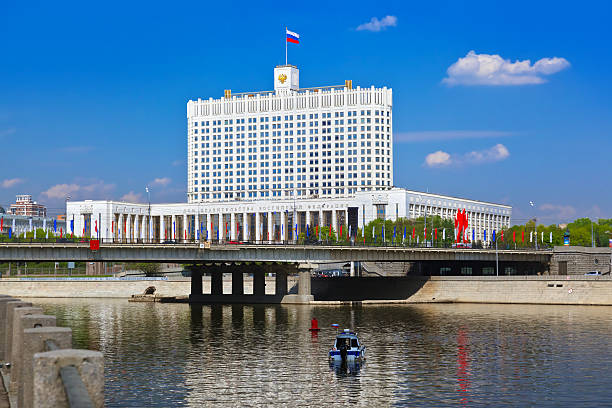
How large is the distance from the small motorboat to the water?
116 centimetres

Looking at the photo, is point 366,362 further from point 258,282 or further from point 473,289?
point 258,282

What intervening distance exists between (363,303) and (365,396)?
3484 inches

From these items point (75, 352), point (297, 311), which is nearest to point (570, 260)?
point (297, 311)

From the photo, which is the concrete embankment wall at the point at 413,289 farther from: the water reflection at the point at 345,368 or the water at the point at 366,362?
the water reflection at the point at 345,368

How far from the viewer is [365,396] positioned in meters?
46.8

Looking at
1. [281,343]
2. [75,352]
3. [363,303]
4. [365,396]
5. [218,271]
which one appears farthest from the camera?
[218,271]

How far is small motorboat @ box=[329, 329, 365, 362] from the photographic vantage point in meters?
60.7

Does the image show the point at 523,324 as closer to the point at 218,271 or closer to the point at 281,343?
the point at 281,343

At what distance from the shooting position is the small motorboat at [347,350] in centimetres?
6072

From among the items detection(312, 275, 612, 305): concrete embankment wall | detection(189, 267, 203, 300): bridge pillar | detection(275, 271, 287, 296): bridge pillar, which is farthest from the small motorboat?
detection(189, 267, 203, 300): bridge pillar

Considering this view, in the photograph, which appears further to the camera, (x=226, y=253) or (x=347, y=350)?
(x=226, y=253)

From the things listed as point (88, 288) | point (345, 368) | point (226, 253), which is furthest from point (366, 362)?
point (88, 288)

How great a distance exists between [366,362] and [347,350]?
196 cm

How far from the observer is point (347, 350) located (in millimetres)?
60719
